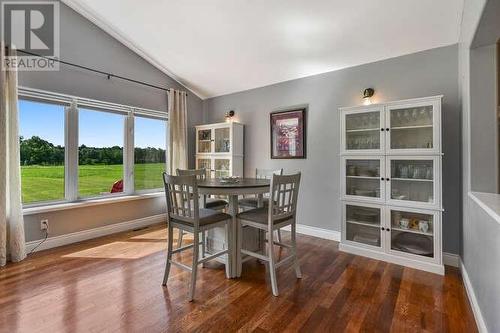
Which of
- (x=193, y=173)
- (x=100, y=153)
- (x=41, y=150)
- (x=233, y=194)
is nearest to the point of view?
(x=233, y=194)

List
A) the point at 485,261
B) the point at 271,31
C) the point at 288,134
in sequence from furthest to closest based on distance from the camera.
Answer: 1. the point at 288,134
2. the point at 271,31
3. the point at 485,261

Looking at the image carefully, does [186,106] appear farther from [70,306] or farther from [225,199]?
[70,306]

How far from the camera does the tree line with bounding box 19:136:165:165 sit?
305 cm

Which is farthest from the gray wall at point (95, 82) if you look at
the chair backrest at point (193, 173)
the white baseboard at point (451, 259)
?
the white baseboard at point (451, 259)

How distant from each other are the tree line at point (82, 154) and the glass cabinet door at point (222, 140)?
3.21 ft

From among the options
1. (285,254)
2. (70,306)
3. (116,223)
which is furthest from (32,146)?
(285,254)

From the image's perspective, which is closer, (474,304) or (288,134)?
(474,304)

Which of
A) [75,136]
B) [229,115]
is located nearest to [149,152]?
[75,136]

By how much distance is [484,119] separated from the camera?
1.96 metres

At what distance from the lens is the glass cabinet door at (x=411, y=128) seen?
2.55m

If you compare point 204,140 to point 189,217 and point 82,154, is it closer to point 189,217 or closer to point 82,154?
point 82,154

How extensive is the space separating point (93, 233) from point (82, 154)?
1.09m

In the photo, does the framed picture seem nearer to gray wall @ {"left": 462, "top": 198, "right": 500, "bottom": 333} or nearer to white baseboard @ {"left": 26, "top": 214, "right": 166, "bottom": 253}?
gray wall @ {"left": 462, "top": 198, "right": 500, "bottom": 333}

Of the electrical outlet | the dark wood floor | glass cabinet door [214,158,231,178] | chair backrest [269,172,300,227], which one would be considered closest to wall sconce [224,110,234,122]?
glass cabinet door [214,158,231,178]
